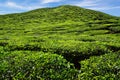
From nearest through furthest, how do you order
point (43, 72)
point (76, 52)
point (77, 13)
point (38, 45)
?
point (43, 72), point (76, 52), point (38, 45), point (77, 13)

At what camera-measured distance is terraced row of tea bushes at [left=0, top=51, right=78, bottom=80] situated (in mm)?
17484

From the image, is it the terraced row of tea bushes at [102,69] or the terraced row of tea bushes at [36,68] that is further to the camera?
the terraced row of tea bushes at [36,68]

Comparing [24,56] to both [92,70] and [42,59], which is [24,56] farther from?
[92,70]

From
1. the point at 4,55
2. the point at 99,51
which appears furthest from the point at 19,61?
the point at 99,51

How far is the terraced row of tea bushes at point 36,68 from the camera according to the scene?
57.4 feet

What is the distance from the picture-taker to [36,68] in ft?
60.5

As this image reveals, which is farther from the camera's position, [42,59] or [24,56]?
[24,56]

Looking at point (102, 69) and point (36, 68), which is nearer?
point (102, 69)

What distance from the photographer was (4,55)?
74.1ft

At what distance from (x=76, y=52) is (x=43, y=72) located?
7626 mm

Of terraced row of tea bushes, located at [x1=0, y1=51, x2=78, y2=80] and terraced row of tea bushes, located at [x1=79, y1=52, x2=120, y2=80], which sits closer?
terraced row of tea bushes, located at [x1=79, y1=52, x2=120, y2=80]

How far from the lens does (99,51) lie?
2600 centimetres

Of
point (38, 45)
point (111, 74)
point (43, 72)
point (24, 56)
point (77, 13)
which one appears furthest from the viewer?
point (77, 13)

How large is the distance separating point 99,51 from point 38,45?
6160mm
